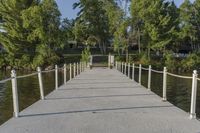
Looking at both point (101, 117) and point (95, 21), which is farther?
point (95, 21)

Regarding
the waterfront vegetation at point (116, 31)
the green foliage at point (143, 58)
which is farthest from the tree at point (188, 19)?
the green foliage at point (143, 58)

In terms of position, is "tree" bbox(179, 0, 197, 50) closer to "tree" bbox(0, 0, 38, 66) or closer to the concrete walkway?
"tree" bbox(0, 0, 38, 66)

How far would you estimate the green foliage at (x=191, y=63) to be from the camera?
70.2 meters

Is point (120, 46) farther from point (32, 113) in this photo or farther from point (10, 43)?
point (32, 113)

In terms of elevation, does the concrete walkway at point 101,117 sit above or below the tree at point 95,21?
below

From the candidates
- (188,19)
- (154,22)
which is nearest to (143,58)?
(154,22)

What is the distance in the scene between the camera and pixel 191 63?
231ft

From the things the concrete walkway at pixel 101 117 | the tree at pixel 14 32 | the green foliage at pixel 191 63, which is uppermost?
the tree at pixel 14 32

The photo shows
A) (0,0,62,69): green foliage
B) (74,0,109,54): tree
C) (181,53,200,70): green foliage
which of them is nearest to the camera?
(0,0,62,69): green foliage

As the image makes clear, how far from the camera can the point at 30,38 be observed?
234 feet

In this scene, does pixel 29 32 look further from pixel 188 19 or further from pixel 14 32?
pixel 188 19

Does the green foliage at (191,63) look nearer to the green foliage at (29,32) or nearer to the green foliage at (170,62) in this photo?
the green foliage at (170,62)

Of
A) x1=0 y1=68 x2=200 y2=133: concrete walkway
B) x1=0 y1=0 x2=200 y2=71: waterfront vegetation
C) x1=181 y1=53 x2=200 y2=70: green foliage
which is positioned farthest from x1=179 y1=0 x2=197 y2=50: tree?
x1=0 y1=68 x2=200 y2=133: concrete walkway

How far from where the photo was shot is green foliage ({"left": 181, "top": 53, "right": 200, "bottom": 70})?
70.2 metres
